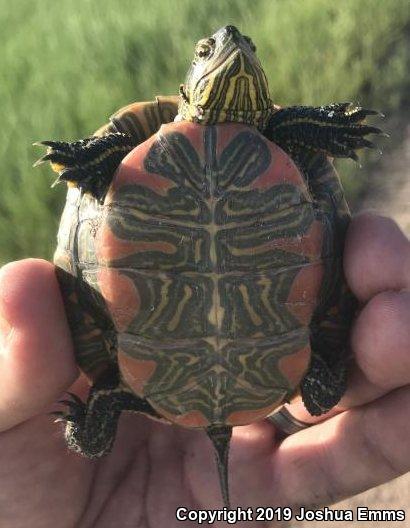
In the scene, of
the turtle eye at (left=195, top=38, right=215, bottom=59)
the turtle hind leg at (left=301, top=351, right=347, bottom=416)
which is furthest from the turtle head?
the turtle hind leg at (left=301, top=351, right=347, bottom=416)

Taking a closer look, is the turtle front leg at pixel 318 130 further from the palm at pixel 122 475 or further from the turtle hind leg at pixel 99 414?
the palm at pixel 122 475

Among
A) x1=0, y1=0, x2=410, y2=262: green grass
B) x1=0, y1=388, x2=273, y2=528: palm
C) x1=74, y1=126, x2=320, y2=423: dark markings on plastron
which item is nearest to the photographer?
x1=74, y1=126, x2=320, y2=423: dark markings on plastron

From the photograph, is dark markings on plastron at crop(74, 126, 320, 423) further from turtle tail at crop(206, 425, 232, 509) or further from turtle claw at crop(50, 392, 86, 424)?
turtle claw at crop(50, 392, 86, 424)

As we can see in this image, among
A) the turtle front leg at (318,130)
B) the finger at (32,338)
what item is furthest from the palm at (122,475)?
the turtle front leg at (318,130)

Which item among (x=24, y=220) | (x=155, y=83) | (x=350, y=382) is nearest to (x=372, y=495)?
(x=350, y=382)

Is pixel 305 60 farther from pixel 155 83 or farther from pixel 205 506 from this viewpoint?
pixel 205 506
